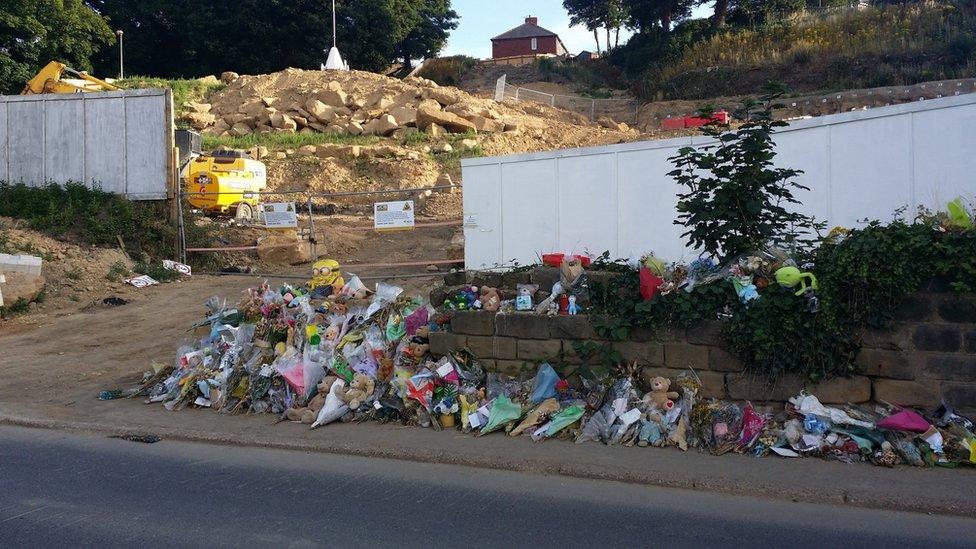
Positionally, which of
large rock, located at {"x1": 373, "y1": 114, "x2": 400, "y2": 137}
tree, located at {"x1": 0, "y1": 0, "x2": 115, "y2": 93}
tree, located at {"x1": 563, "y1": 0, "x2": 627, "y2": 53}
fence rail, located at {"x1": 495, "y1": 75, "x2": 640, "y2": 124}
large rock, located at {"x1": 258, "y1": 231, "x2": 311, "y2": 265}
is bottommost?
large rock, located at {"x1": 258, "y1": 231, "x2": 311, "y2": 265}

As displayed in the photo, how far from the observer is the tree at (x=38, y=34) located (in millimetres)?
36406

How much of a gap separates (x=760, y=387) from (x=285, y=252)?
12816mm

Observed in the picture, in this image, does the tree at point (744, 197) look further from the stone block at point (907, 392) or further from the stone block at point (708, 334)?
the stone block at point (907, 392)

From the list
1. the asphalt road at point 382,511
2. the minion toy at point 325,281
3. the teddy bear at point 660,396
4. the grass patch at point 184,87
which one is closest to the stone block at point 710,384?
the teddy bear at point 660,396

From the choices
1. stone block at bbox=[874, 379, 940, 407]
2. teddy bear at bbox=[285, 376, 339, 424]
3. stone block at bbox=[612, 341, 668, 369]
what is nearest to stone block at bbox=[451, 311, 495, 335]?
stone block at bbox=[612, 341, 668, 369]

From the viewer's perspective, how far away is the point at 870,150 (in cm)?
1145

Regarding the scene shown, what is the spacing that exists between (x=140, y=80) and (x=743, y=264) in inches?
1561

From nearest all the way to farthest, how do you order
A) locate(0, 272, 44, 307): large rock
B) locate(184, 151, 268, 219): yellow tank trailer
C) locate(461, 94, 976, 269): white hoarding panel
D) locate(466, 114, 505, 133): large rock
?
locate(461, 94, 976, 269): white hoarding panel → locate(0, 272, 44, 307): large rock → locate(184, 151, 268, 219): yellow tank trailer → locate(466, 114, 505, 133): large rock

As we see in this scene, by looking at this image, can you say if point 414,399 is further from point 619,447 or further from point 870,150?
point 870,150

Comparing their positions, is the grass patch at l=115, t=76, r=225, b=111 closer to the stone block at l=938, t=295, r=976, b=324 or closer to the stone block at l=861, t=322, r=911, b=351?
the stone block at l=861, t=322, r=911, b=351

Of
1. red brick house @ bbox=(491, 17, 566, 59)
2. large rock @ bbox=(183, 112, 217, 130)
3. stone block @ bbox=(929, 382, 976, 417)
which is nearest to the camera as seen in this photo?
stone block @ bbox=(929, 382, 976, 417)

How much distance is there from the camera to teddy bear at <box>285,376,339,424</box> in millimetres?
8477

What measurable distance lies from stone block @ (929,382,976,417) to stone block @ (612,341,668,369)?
7.65ft

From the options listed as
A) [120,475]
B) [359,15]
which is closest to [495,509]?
[120,475]
